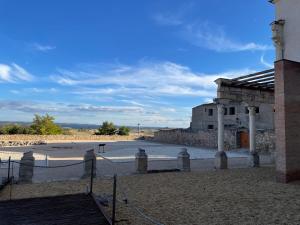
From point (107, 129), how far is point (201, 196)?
43.4 meters

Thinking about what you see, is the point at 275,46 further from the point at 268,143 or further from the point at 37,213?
the point at 268,143

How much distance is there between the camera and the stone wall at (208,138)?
2631cm

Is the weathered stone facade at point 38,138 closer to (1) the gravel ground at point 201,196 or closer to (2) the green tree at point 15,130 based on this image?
(2) the green tree at point 15,130

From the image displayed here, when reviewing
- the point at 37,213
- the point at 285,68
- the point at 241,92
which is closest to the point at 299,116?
the point at 285,68

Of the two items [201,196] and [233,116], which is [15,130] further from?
[201,196]

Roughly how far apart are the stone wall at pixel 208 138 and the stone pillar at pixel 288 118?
14.0 metres

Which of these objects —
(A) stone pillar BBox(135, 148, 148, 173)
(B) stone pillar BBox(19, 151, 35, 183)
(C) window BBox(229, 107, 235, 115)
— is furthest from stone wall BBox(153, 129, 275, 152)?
(B) stone pillar BBox(19, 151, 35, 183)

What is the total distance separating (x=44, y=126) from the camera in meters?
Result: 45.9

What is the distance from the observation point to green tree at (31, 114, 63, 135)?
45.3 metres

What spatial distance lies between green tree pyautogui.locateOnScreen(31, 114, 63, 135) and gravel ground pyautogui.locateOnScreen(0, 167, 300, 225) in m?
37.0

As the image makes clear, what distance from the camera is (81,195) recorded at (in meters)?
7.23

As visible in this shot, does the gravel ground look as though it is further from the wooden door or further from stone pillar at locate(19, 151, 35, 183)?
the wooden door

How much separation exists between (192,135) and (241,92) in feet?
72.6

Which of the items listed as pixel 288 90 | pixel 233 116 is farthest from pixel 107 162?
pixel 233 116
